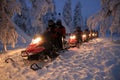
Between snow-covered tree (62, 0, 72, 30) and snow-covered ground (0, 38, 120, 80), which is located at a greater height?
snow-covered tree (62, 0, 72, 30)

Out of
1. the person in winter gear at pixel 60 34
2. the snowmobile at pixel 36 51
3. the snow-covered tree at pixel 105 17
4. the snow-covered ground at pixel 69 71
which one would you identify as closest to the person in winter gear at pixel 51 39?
A: the snowmobile at pixel 36 51

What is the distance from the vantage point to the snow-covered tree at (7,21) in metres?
11.0

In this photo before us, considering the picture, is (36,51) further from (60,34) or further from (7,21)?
(7,21)

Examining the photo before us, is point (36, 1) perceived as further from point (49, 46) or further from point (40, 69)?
point (40, 69)

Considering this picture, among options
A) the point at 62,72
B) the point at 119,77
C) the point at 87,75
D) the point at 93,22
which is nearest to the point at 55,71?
the point at 62,72

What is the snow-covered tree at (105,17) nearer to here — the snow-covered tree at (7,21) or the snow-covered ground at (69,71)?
the snow-covered ground at (69,71)

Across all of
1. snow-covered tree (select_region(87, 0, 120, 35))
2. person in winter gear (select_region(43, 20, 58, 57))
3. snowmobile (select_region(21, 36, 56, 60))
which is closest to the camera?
snowmobile (select_region(21, 36, 56, 60))

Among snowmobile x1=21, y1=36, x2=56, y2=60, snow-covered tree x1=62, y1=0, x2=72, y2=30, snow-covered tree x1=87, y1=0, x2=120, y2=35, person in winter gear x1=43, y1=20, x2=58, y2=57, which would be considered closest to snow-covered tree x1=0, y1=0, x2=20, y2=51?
person in winter gear x1=43, y1=20, x2=58, y2=57

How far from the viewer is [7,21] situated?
11.1 m

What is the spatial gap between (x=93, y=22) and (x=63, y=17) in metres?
45.8

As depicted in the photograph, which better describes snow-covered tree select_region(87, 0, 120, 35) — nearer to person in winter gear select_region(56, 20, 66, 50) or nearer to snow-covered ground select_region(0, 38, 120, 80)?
person in winter gear select_region(56, 20, 66, 50)

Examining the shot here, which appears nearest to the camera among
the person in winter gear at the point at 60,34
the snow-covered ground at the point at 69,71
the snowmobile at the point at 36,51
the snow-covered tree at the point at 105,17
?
the snow-covered ground at the point at 69,71

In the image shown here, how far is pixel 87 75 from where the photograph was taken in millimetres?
6383

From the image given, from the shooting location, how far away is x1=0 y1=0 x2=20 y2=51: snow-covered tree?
A: 36.0ft
